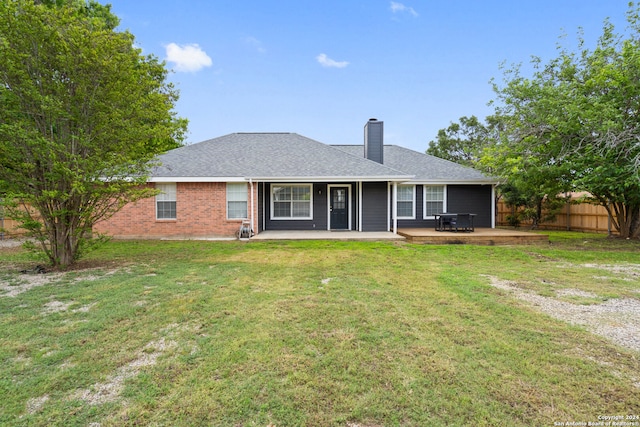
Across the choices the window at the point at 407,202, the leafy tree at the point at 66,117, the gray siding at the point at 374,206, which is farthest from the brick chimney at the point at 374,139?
the leafy tree at the point at 66,117

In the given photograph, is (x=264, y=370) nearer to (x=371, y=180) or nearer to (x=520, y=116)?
(x=371, y=180)

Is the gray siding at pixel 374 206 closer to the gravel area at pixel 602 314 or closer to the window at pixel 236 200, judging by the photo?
the window at pixel 236 200

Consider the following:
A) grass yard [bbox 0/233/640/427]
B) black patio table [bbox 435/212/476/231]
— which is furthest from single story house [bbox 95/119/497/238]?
grass yard [bbox 0/233/640/427]

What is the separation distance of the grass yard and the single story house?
643cm

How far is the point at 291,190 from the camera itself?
13.7 metres

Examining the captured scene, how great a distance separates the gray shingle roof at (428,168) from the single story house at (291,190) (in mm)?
48

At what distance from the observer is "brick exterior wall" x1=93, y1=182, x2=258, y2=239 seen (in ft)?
40.9

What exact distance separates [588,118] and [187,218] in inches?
557

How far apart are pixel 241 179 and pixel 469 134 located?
25204 mm

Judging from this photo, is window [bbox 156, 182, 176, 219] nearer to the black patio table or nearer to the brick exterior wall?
the brick exterior wall

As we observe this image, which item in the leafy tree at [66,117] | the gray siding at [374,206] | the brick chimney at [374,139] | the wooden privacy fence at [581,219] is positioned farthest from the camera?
the brick chimney at [374,139]

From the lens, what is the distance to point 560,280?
5895mm

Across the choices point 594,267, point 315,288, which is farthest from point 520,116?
point 315,288

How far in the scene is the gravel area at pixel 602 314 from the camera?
342 cm
